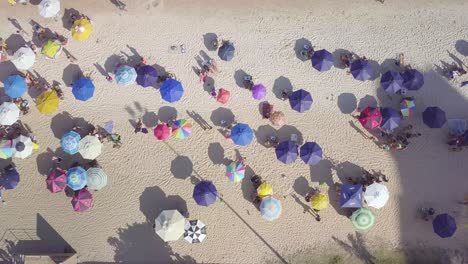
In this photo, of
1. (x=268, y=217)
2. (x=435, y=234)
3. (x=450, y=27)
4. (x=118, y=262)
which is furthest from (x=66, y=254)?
(x=450, y=27)

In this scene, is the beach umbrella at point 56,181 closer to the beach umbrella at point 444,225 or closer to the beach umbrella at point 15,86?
the beach umbrella at point 15,86


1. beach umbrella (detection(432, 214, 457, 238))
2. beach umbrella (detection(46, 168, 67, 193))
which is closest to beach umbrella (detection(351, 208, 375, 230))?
beach umbrella (detection(432, 214, 457, 238))

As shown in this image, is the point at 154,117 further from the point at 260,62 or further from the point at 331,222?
the point at 331,222

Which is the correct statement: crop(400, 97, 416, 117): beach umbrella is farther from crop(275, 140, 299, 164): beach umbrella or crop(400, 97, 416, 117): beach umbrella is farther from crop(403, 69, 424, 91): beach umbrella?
crop(275, 140, 299, 164): beach umbrella

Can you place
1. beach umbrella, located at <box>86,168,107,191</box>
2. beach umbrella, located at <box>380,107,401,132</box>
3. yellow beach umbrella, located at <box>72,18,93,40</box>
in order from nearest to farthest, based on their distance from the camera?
beach umbrella, located at <box>380,107,401,132</box> → beach umbrella, located at <box>86,168,107,191</box> → yellow beach umbrella, located at <box>72,18,93,40</box>

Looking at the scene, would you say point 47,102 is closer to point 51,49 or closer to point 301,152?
point 51,49

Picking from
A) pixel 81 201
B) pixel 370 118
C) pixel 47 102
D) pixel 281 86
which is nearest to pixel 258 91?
pixel 281 86
